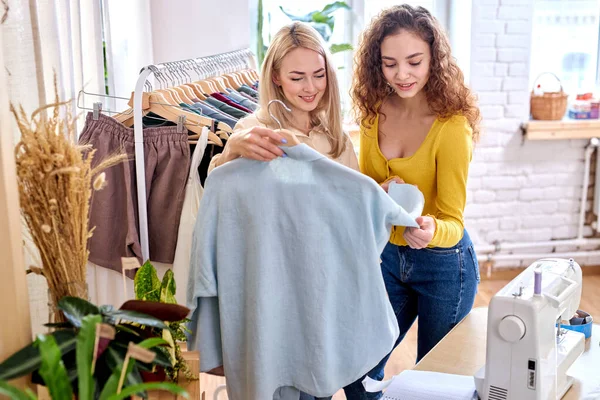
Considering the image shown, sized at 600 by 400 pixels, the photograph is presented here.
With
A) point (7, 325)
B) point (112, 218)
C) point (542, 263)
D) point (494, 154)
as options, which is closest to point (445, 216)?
point (542, 263)

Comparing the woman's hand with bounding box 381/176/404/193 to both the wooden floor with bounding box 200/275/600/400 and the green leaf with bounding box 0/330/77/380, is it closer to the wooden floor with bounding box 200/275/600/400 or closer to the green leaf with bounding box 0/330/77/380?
the green leaf with bounding box 0/330/77/380

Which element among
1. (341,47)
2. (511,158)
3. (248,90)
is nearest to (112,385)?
(248,90)

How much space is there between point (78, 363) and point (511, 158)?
3.77 m

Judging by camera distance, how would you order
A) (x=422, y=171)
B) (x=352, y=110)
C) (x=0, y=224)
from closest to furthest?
1. (x=0, y=224)
2. (x=422, y=171)
3. (x=352, y=110)

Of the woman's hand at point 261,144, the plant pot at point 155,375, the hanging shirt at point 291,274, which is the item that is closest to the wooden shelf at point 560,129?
the hanging shirt at point 291,274

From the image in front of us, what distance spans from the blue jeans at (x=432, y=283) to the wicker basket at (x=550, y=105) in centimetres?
255

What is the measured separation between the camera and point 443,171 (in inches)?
74.8

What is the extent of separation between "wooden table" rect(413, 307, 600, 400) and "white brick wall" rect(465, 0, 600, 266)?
259cm

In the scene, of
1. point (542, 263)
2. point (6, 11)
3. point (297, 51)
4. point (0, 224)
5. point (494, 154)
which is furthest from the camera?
point (494, 154)

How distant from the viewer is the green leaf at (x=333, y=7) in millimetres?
4105

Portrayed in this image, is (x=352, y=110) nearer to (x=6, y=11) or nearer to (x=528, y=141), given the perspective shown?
(x=6, y=11)

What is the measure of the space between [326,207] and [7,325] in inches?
26.2

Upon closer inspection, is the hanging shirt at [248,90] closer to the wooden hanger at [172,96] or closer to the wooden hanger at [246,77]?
the wooden hanger at [246,77]

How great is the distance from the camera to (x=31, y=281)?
1.62m
